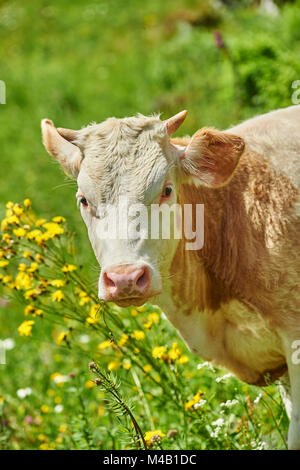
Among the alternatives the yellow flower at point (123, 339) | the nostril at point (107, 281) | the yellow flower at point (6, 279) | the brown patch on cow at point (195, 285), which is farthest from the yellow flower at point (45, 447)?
the nostril at point (107, 281)

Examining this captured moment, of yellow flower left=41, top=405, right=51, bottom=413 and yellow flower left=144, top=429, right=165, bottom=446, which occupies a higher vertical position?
yellow flower left=144, top=429, right=165, bottom=446

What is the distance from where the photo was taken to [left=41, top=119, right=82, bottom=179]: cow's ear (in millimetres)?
3344

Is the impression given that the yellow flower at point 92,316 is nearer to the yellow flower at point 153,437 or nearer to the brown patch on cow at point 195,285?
the brown patch on cow at point 195,285

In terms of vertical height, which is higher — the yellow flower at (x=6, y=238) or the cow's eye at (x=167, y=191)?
the cow's eye at (x=167, y=191)

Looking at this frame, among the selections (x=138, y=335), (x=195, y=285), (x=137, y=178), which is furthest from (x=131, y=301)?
(x=138, y=335)

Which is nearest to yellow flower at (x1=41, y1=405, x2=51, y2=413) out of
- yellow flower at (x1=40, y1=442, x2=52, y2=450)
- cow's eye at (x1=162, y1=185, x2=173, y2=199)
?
yellow flower at (x1=40, y1=442, x2=52, y2=450)

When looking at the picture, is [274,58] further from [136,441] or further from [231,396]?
[136,441]

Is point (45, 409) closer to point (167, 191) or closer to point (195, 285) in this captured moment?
point (195, 285)

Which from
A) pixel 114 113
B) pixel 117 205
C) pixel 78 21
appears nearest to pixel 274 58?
pixel 114 113

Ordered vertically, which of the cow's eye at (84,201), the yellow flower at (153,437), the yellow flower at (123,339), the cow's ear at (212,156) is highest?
the cow's ear at (212,156)

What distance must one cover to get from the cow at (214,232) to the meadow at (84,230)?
199 millimetres

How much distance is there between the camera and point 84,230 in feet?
20.6

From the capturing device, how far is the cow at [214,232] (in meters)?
2.99

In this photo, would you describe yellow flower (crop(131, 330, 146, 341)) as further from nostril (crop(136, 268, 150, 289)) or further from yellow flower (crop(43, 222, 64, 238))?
nostril (crop(136, 268, 150, 289))
